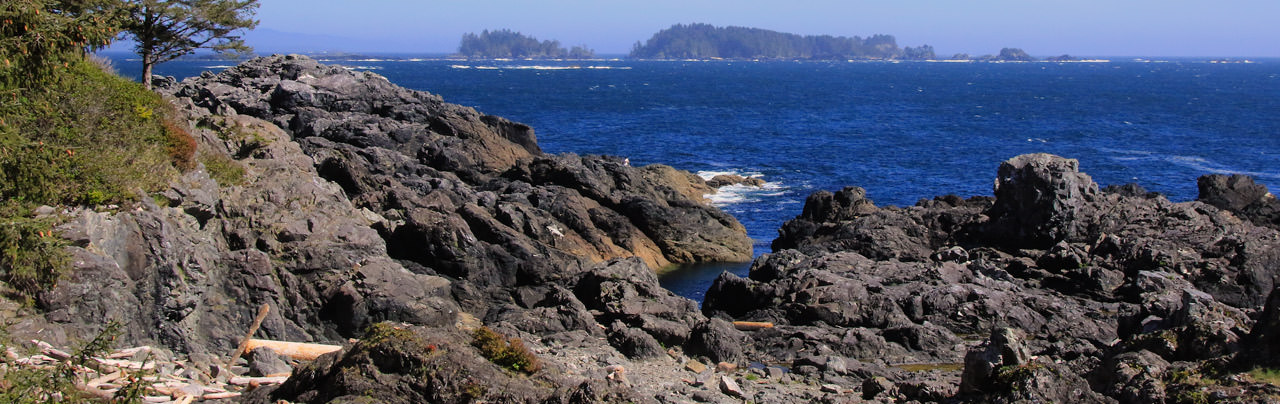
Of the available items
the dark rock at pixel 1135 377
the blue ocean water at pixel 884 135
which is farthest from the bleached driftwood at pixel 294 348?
the blue ocean water at pixel 884 135

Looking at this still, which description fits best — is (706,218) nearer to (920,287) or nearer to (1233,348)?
(920,287)

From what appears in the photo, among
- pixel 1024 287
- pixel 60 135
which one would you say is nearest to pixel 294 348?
pixel 60 135

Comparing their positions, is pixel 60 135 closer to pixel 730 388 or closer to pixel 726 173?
pixel 730 388

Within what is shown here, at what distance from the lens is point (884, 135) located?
88.8 metres

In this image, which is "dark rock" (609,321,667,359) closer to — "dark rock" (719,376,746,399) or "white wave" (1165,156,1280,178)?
"dark rock" (719,376,746,399)

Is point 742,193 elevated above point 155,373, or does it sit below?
below

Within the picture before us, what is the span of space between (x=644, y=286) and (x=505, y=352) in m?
11.2

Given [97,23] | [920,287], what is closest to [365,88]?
[920,287]

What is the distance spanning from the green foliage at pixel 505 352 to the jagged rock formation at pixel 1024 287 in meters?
7.15

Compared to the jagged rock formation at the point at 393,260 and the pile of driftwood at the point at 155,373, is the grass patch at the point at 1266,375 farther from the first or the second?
the pile of driftwood at the point at 155,373

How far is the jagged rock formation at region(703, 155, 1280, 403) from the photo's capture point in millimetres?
15352

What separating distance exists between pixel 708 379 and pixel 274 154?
16.6 metres

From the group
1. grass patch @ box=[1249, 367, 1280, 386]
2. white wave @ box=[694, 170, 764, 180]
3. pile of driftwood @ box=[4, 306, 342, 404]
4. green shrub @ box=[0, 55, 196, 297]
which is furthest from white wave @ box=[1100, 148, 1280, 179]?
pile of driftwood @ box=[4, 306, 342, 404]

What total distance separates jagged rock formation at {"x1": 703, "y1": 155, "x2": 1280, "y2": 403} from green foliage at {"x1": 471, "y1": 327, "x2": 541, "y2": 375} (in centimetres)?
715
